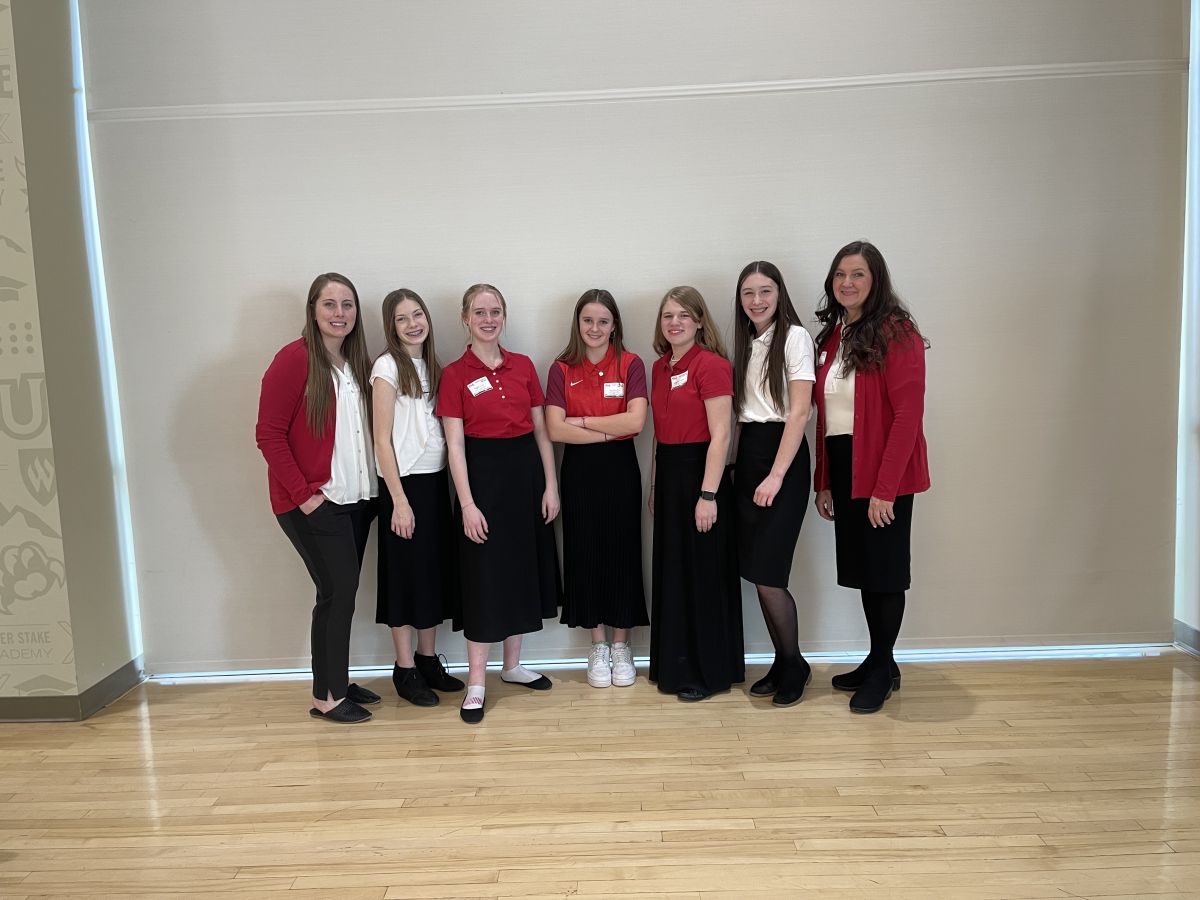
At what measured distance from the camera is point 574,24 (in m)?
3.29

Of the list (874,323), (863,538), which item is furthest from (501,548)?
(874,323)

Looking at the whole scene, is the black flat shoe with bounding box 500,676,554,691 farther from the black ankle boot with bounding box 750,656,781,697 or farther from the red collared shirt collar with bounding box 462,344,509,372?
the red collared shirt collar with bounding box 462,344,509,372

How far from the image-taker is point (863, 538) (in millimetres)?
2949

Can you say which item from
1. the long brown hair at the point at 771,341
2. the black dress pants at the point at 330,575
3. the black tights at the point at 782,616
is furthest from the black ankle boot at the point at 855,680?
the black dress pants at the point at 330,575

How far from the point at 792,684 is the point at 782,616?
28cm

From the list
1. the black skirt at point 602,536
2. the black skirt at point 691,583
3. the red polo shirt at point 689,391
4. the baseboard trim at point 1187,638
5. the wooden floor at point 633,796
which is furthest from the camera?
the baseboard trim at point 1187,638

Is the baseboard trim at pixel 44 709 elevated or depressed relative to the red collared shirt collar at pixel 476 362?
depressed

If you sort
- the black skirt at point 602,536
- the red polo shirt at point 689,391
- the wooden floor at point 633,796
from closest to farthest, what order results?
1. the wooden floor at point 633,796
2. the red polo shirt at point 689,391
3. the black skirt at point 602,536

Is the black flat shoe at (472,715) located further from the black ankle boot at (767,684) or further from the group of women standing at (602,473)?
the black ankle boot at (767,684)

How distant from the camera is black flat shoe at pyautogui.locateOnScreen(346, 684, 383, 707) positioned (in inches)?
126

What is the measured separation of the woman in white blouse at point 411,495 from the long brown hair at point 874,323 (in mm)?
1700

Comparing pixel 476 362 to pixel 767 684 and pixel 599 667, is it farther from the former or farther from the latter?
pixel 767 684

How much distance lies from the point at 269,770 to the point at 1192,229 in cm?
447

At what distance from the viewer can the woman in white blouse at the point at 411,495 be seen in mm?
3049
